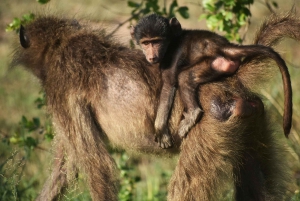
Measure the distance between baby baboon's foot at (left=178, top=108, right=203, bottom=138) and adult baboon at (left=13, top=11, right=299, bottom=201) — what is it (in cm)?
4

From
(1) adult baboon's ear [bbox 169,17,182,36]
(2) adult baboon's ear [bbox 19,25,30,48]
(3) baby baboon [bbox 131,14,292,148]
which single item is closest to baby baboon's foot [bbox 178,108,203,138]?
(3) baby baboon [bbox 131,14,292,148]

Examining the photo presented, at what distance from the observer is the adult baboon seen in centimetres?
487

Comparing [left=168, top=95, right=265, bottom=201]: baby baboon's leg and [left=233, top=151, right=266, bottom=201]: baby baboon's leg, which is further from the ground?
[left=168, top=95, right=265, bottom=201]: baby baboon's leg

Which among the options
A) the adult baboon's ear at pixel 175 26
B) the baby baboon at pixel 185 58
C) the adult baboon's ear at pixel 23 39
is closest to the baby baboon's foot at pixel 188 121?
the baby baboon at pixel 185 58

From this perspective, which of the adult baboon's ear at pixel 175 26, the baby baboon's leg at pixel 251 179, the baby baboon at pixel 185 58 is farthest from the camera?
the baby baboon's leg at pixel 251 179

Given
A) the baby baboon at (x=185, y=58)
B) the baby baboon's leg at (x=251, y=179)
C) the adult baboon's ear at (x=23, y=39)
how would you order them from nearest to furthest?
the baby baboon at (x=185, y=58), the baby baboon's leg at (x=251, y=179), the adult baboon's ear at (x=23, y=39)

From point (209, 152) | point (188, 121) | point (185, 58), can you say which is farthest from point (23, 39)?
point (209, 152)

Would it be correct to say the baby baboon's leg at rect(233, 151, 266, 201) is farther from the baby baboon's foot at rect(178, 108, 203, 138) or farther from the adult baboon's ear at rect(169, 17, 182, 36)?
the adult baboon's ear at rect(169, 17, 182, 36)

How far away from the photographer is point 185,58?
486 cm

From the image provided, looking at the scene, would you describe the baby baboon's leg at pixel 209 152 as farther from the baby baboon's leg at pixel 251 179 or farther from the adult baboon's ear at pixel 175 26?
the adult baboon's ear at pixel 175 26

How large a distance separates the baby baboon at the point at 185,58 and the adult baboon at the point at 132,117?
0.31 ft

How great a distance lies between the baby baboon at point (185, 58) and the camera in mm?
4781

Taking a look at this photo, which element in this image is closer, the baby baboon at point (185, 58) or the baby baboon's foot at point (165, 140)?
the baby baboon at point (185, 58)

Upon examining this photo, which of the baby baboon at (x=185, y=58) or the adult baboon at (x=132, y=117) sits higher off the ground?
the baby baboon at (x=185, y=58)
